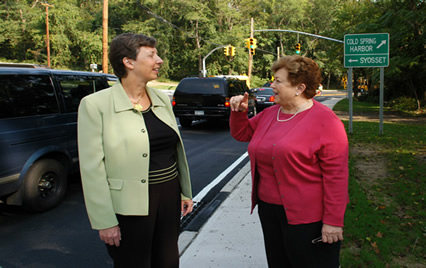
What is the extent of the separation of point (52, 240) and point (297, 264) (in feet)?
9.87

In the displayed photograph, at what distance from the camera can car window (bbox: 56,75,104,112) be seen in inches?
210

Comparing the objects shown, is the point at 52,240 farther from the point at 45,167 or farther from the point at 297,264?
the point at 297,264

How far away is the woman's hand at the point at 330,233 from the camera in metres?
2.19

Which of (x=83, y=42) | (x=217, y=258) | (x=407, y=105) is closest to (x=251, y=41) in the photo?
(x=407, y=105)

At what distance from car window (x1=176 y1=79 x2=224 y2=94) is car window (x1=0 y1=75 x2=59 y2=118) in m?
8.11

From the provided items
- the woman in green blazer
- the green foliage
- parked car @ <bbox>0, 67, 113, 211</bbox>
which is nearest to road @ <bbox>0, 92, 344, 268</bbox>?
parked car @ <bbox>0, 67, 113, 211</bbox>

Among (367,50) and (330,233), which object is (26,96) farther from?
(367,50)

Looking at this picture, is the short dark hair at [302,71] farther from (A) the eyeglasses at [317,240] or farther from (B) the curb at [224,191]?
(B) the curb at [224,191]

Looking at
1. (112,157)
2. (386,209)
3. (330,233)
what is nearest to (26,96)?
(112,157)

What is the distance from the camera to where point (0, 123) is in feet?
13.8

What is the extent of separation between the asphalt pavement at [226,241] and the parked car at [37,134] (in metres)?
2.18

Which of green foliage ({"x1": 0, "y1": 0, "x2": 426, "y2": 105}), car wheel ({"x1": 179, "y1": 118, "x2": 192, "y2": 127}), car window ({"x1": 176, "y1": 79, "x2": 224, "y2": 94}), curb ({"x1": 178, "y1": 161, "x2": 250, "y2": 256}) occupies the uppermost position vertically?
green foliage ({"x1": 0, "y1": 0, "x2": 426, "y2": 105})

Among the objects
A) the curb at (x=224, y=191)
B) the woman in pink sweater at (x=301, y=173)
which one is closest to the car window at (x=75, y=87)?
the curb at (x=224, y=191)

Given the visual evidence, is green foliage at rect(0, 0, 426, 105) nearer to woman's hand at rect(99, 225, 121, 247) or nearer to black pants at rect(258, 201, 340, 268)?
black pants at rect(258, 201, 340, 268)
